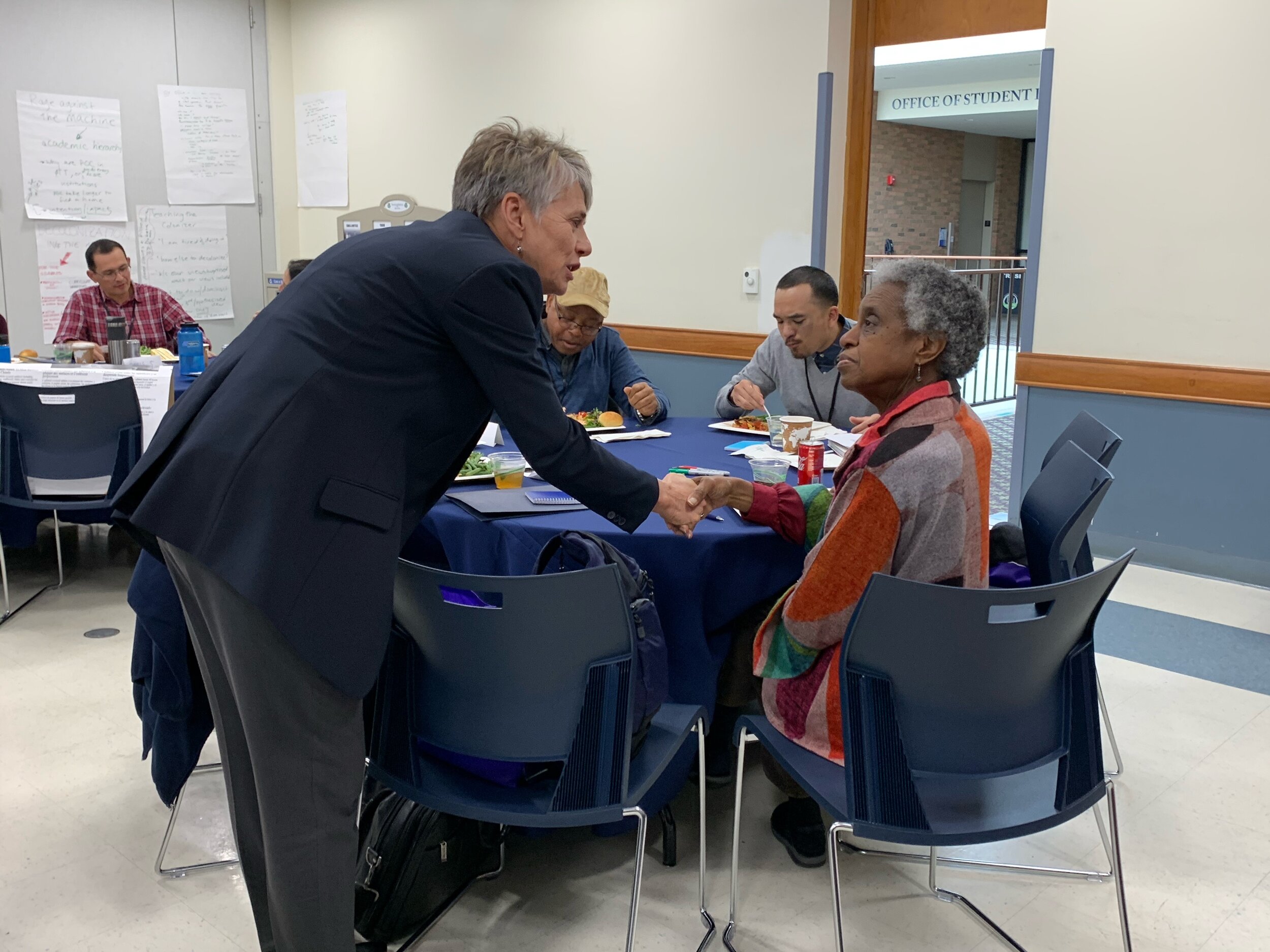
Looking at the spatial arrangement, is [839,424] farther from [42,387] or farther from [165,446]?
[42,387]

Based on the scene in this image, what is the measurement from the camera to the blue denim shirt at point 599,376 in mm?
3688

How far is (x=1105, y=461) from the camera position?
2559mm

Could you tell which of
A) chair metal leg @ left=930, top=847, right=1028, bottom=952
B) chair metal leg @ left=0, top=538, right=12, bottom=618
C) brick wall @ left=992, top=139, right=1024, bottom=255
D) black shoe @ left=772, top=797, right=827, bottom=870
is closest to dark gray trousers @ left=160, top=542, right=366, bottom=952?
black shoe @ left=772, top=797, right=827, bottom=870

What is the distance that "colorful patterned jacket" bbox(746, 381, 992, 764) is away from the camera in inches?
75.6

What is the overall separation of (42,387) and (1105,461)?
3.35 metres

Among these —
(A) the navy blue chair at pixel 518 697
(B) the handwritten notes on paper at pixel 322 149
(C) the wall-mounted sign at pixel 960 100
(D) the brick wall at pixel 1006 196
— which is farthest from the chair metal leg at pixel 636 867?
(D) the brick wall at pixel 1006 196

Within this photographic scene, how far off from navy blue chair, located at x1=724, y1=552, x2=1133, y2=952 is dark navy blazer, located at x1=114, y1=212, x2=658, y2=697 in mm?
696

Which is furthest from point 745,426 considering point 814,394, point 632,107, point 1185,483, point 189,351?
point 632,107

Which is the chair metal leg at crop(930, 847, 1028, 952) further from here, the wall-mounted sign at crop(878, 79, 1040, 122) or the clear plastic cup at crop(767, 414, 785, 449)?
the wall-mounted sign at crop(878, 79, 1040, 122)

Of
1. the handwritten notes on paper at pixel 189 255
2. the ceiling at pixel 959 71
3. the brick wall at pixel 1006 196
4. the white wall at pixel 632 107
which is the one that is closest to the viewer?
the white wall at pixel 632 107

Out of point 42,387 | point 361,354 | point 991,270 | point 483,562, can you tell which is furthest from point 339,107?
point 361,354

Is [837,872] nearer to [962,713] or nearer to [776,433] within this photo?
[962,713]

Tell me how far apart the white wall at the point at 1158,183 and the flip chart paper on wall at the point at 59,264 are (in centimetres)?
559

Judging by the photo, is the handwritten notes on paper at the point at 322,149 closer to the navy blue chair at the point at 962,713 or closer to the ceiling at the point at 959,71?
the ceiling at the point at 959,71
